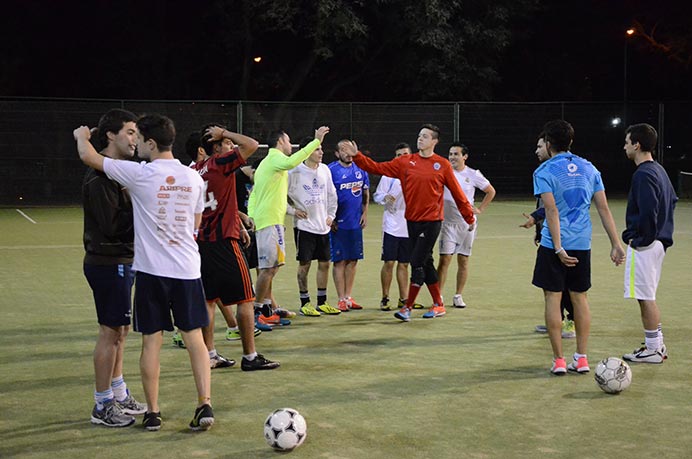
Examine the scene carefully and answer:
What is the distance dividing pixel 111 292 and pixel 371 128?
22.7m

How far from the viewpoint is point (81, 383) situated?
699 centimetres

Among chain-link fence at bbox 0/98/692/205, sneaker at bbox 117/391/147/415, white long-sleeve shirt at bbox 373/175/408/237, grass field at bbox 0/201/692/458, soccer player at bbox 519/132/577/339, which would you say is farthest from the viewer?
chain-link fence at bbox 0/98/692/205

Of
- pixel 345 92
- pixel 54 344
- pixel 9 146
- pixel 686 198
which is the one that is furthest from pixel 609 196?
pixel 54 344

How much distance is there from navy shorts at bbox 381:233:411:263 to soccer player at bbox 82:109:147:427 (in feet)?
15.3

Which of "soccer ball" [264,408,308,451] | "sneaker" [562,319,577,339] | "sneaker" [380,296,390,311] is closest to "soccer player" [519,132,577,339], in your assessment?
"sneaker" [562,319,577,339]

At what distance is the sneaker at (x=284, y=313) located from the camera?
9.59 meters

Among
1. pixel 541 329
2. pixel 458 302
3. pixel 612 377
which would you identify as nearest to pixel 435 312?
pixel 458 302

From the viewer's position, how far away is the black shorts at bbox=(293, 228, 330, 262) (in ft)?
33.0

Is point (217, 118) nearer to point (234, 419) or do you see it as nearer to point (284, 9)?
point (284, 9)

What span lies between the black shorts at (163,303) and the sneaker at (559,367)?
9.74 ft

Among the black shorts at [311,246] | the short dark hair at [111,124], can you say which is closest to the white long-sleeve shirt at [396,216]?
the black shorts at [311,246]

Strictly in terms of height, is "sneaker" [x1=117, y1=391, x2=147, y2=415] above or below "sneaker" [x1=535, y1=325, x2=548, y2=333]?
above

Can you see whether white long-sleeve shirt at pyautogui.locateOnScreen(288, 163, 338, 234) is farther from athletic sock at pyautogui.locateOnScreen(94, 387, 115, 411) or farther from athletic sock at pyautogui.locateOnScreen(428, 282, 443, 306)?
athletic sock at pyautogui.locateOnScreen(94, 387, 115, 411)

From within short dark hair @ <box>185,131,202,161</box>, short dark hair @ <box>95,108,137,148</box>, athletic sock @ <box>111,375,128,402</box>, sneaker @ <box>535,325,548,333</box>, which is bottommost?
sneaker @ <box>535,325,548,333</box>
